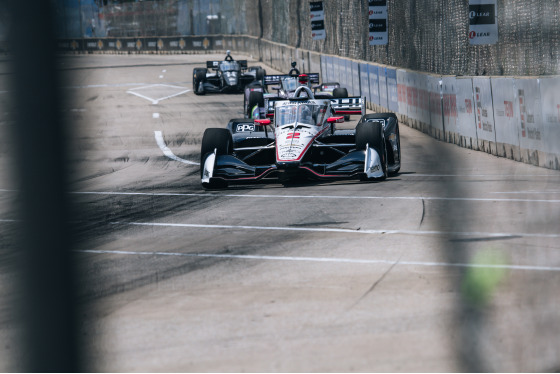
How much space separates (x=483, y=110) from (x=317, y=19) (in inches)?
801

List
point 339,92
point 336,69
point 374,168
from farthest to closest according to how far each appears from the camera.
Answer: point 336,69
point 339,92
point 374,168

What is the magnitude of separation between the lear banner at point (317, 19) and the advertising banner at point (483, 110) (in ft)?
Answer: 64.0

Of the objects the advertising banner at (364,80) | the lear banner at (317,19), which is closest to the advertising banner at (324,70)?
the lear banner at (317,19)

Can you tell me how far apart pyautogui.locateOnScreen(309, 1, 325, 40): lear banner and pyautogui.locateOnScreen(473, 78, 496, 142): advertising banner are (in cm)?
1951

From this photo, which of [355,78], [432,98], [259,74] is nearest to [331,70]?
[259,74]

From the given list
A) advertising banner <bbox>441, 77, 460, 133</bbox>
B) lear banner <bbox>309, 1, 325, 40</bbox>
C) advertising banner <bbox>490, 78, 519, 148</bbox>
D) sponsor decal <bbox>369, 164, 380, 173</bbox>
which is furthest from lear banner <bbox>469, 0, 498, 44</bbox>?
lear banner <bbox>309, 1, 325, 40</bbox>

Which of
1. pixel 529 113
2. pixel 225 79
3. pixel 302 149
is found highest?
pixel 225 79

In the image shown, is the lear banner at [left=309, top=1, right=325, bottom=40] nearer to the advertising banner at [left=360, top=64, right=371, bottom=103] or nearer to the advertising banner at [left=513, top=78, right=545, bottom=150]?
the advertising banner at [left=360, top=64, right=371, bottom=103]

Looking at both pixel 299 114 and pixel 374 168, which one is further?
pixel 299 114

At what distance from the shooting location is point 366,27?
414 centimetres

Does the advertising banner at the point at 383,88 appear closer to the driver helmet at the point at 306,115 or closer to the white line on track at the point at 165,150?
the white line on track at the point at 165,150

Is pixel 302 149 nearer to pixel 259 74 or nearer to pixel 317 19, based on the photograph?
pixel 259 74

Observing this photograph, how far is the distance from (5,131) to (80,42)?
0.27 m

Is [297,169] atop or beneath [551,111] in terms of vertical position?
beneath
